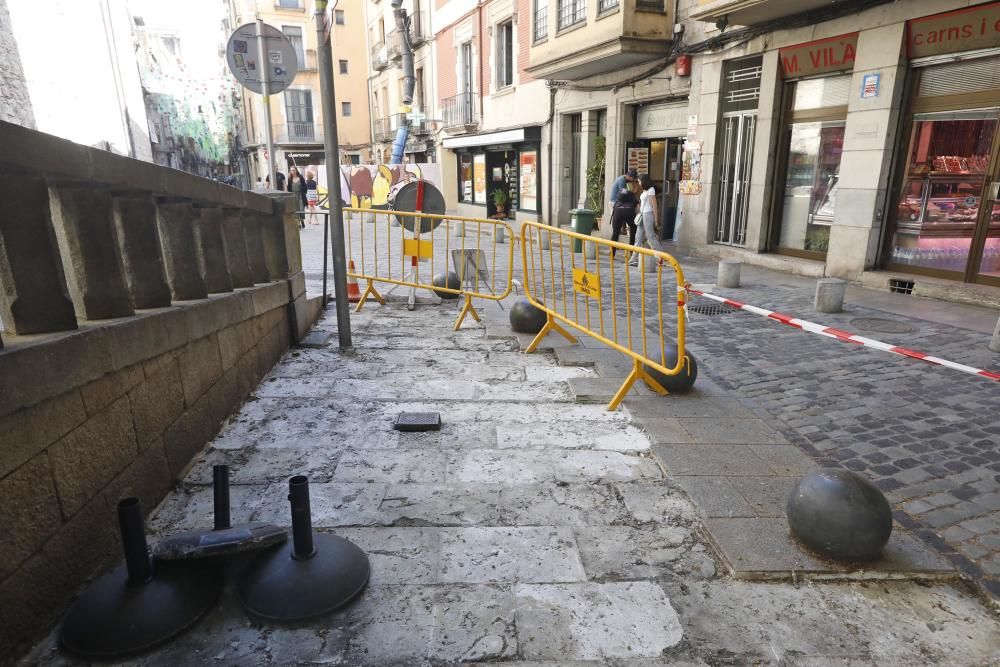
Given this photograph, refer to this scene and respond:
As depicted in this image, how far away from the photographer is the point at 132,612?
2188mm

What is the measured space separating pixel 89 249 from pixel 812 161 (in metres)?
11.1

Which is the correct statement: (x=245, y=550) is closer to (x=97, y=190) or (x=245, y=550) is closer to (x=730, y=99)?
(x=97, y=190)

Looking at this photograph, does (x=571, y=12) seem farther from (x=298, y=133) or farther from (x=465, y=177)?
(x=298, y=133)

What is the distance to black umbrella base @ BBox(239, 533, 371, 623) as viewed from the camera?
2.30 metres

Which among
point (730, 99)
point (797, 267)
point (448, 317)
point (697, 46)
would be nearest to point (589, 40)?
point (697, 46)

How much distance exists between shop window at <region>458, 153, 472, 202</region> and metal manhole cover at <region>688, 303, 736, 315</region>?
18347mm

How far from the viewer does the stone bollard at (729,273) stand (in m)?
9.49

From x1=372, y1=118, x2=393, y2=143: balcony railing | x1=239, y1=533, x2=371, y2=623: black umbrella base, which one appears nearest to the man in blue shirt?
x1=239, y1=533, x2=371, y2=623: black umbrella base

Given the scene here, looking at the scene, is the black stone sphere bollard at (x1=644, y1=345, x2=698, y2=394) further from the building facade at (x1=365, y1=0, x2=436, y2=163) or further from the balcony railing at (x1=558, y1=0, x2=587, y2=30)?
the building facade at (x1=365, y1=0, x2=436, y2=163)

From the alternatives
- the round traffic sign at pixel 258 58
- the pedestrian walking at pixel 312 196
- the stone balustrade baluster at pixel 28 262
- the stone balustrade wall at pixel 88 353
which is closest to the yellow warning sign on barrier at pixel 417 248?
the round traffic sign at pixel 258 58

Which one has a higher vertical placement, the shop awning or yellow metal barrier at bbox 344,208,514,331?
the shop awning

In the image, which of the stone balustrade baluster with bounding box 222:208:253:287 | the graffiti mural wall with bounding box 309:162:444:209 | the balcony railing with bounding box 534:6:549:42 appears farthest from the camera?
the graffiti mural wall with bounding box 309:162:444:209

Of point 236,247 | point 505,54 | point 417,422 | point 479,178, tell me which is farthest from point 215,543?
point 479,178

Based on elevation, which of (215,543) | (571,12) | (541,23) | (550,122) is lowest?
(215,543)
